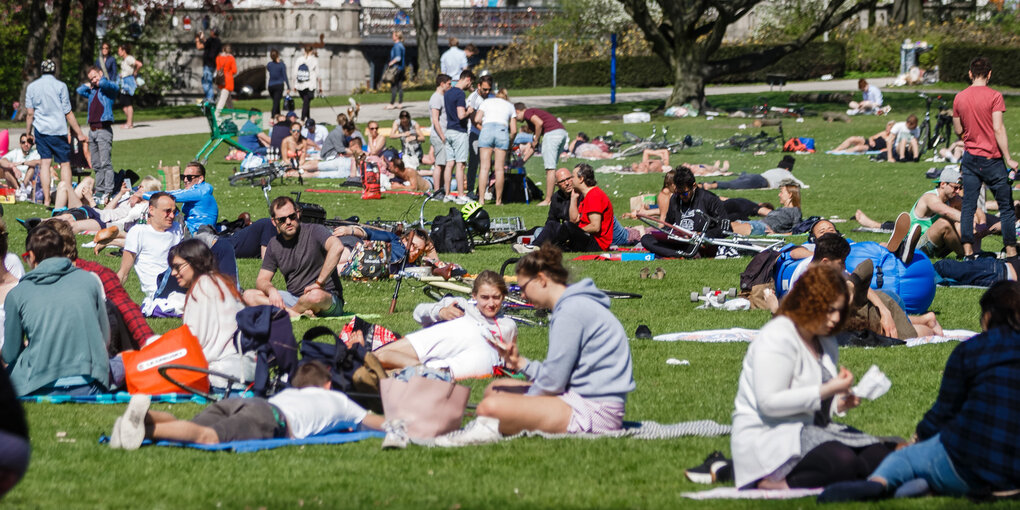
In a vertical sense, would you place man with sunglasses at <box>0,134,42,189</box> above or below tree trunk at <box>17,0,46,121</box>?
below

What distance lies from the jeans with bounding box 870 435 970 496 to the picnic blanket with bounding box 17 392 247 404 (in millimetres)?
3758

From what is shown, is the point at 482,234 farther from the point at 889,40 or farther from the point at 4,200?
the point at 889,40

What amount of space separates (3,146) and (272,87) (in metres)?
9.22

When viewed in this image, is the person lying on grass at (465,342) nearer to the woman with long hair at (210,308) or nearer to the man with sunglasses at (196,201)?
the woman with long hair at (210,308)

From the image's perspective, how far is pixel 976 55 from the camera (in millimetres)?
39656

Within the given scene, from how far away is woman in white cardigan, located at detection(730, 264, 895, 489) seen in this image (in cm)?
554

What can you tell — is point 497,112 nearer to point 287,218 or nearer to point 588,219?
point 588,219

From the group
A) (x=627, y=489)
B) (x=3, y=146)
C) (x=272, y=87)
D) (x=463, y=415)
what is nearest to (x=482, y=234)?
(x=463, y=415)

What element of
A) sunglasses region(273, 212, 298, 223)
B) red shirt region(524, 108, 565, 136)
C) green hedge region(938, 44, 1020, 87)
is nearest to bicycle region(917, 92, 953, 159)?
red shirt region(524, 108, 565, 136)

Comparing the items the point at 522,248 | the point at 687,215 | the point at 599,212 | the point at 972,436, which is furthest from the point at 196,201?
the point at 972,436

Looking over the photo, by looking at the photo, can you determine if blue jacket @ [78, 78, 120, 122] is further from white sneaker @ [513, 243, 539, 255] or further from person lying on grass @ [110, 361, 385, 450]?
person lying on grass @ [110, 361, 385, 450]

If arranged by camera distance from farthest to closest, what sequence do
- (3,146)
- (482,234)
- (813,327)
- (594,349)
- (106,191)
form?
(3,146)
(106,191)
(482,234)
(594,349)
(813,327)

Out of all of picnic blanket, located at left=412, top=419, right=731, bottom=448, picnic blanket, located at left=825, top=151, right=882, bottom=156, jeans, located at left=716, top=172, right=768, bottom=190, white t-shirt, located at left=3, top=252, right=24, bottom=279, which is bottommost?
picnic blanket, located at left=825, top=151, right=882, bottom=156

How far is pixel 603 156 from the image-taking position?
1005 inches
